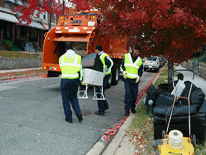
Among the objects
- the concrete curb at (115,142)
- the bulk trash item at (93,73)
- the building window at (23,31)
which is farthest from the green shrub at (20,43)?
the concrete curb at (115,142)

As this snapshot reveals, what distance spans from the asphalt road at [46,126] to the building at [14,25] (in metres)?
14.6

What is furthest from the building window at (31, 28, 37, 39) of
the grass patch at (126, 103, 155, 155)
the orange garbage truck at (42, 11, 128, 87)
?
the grass patch at (126, 103, 155, 155)

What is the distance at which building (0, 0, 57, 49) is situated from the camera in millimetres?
22423

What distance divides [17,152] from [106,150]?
139cm

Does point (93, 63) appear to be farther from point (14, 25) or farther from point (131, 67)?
point (14, 25)

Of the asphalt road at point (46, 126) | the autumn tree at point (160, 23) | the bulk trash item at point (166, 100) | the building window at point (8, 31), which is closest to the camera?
the asphalt road at point (46, 126)

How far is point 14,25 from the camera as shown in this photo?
24.8 m

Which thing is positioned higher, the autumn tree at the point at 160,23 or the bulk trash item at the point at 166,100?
the autumn tree at the point at 160,23

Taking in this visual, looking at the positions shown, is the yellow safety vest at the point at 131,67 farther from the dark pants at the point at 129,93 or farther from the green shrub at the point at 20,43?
the green shrub at the point at 20,43

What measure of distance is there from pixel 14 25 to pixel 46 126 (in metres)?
23.4

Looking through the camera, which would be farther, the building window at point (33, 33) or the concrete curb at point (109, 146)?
the building window at point (33, 33)

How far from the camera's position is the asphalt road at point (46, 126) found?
3.51 m

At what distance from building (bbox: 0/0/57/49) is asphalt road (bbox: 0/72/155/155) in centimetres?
1459

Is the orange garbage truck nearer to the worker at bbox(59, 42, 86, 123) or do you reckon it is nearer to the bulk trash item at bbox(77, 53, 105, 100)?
the bulk trash item at bbox(77, 53, 105, 100)
